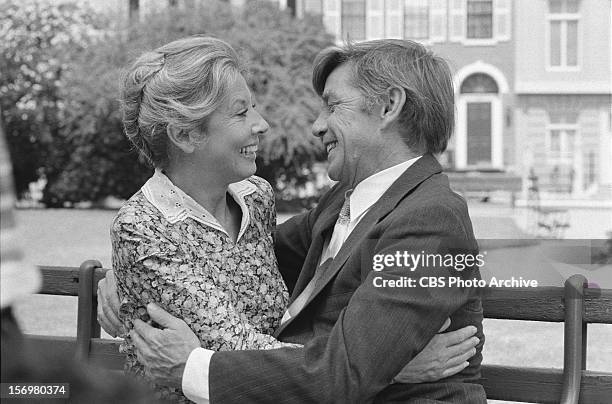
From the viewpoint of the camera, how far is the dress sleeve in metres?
1.82

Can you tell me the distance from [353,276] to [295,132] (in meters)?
14.0

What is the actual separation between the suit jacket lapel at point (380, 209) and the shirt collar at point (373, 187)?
0.8 inches

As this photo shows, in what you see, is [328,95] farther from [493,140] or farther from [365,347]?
[493,140]

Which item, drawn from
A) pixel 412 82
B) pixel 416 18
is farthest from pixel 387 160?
pixel 416 18

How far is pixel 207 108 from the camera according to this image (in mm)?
1973

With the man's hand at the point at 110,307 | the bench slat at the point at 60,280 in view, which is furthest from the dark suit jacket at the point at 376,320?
the bench slat at the point at 60,280

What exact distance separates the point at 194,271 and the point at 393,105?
0.51 m

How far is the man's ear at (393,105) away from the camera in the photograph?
188 cm

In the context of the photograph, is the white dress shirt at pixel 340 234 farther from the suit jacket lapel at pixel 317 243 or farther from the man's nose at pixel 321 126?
the man's nose at pixel 321 126

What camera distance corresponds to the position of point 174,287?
1.82 metres

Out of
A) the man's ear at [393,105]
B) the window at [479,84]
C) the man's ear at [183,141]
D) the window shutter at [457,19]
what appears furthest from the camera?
the window at [479,84]

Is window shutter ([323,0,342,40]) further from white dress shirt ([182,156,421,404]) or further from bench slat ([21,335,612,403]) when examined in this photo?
white dress shirt ([182,156,421,404])

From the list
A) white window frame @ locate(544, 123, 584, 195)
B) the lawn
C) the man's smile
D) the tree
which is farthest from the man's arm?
white window frame @ locate(544, 123, 584, 195)

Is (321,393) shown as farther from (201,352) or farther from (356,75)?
(356,75)
